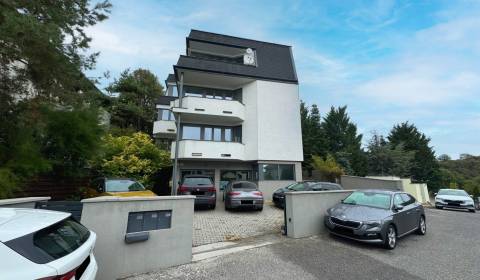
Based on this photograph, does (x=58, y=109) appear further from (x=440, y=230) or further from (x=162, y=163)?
(x=440, y=230)

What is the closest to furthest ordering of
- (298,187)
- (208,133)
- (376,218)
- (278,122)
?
(376,218), (298,187), (278,122), (208,133)

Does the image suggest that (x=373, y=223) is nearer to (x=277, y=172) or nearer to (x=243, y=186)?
(x=243, y=186)

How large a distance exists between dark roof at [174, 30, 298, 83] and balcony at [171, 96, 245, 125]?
7.40ft

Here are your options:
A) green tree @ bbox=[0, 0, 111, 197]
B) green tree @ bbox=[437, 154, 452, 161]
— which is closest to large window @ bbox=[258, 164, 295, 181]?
green tree @ bbox=[0, 0, 111, 197]

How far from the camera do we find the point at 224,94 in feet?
63.8

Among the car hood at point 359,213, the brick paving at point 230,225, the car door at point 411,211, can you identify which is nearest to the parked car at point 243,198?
the brick paving at point 230,225

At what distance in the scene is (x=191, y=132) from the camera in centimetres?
1789

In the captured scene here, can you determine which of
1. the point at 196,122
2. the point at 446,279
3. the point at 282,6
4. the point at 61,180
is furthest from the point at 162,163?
the point at 446,279

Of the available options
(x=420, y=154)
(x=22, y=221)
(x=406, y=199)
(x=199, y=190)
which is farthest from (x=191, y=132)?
(x=420, y=154)

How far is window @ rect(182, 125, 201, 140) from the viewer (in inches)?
698

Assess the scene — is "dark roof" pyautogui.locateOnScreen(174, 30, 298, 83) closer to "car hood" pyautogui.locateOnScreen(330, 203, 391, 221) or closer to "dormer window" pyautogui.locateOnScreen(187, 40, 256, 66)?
"dormer window" pyautogui.locateOnScreen(187, 40, 256, 66)

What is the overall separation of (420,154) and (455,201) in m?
21.0

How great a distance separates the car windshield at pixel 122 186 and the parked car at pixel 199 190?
2081mm

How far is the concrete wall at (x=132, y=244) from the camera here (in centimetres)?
450
